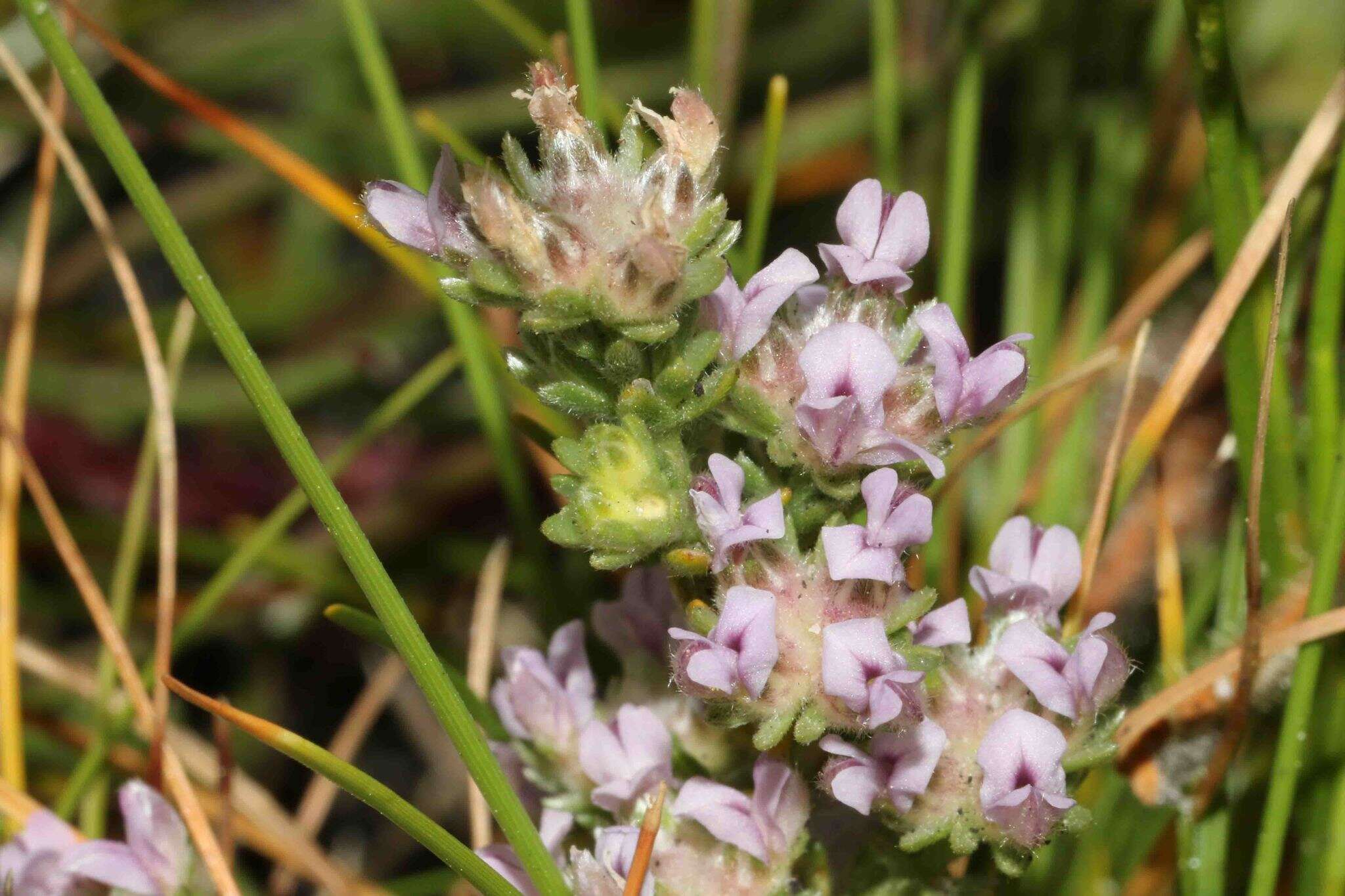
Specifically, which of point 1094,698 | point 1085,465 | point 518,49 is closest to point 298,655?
point 518,49

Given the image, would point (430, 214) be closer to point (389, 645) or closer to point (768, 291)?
point (768, 291)

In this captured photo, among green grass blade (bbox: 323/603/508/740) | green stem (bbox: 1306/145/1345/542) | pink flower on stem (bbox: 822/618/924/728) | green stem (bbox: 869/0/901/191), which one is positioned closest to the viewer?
pink flower on stem (bbox: 822/618/924/728)

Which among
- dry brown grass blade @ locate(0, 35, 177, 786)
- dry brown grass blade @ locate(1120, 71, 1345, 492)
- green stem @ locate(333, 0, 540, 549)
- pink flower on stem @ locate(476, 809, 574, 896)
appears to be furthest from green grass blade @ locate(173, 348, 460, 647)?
dry brown grass blade @ locate(1120, 71, 1345, 492)

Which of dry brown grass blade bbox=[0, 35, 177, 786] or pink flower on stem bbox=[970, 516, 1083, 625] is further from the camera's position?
dry brown grass blade bbox=[0, 35, 177, 786]

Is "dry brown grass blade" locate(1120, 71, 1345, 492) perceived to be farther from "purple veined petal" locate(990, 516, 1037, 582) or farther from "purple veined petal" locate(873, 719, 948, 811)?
"purple veined petal" locate(873, 719, 948, 811)

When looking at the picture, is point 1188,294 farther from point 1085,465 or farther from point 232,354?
point 232,354

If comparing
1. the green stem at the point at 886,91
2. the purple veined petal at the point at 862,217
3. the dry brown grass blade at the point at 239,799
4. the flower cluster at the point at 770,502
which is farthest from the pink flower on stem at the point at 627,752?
the green stem at the point at 886,91
